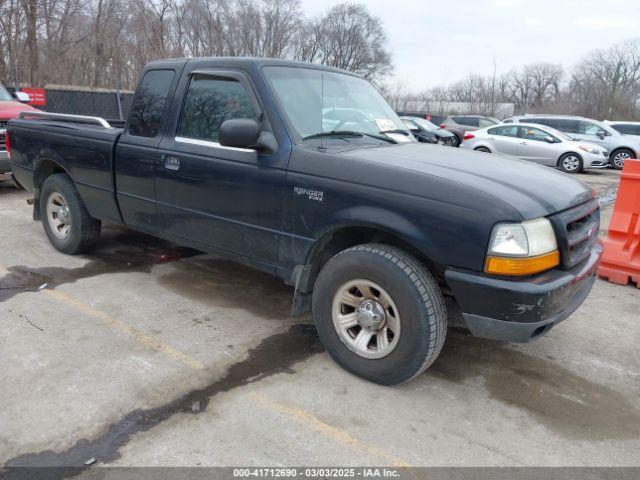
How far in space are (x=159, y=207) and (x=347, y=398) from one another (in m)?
2.29

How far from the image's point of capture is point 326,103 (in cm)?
383

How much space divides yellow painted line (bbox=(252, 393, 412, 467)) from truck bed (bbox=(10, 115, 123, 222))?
2.70 m

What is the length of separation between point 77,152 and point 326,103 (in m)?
2.62

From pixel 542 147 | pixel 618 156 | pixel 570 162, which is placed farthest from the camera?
pixel 618 156

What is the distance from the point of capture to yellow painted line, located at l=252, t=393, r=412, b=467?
260cm

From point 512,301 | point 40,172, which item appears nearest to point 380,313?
point 512,301

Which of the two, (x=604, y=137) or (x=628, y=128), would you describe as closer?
(x=604, y=137)

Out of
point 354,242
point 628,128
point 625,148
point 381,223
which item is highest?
point 628,128

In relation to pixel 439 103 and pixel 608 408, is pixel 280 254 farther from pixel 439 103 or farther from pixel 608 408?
pixel 439 103

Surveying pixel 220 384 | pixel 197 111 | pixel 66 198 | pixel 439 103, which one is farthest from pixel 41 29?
pixel 439 103

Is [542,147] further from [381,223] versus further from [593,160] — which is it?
[381,223]

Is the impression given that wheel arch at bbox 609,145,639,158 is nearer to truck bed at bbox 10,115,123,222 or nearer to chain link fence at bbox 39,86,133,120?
chain link fence at bbox 39,86,133,120

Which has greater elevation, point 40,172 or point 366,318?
point 40,172

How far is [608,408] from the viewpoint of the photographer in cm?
312
